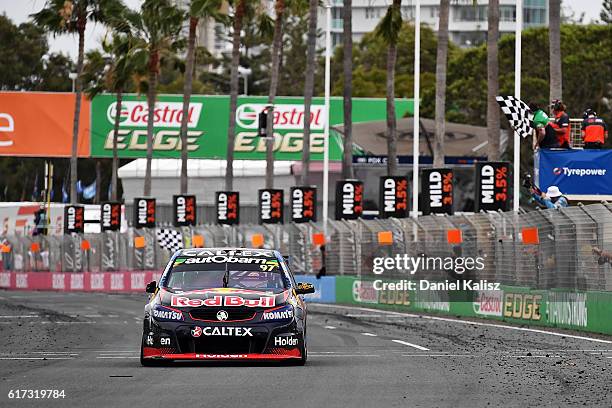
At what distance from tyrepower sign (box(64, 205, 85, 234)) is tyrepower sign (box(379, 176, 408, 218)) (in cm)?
3234

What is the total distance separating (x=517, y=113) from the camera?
103 ft

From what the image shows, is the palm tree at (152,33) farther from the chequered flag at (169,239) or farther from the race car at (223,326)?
the race car at (223,326)

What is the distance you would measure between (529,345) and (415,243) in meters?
14.3

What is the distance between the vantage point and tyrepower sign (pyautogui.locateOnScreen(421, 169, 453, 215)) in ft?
117

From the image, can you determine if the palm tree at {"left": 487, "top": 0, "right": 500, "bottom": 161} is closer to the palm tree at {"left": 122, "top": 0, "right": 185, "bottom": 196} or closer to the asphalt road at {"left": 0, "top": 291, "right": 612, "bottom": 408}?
the asphalt road at {"left": 0, "top": 291, "right": 612, "bottom": 408}

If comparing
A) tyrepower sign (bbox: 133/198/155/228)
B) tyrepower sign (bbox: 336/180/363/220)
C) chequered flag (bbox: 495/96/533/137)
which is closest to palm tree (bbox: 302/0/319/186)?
tyrepower sign (bbox: 336/180/363/220)

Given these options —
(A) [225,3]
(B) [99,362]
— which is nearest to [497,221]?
(B) [99,362]

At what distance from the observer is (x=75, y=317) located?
30.5 m

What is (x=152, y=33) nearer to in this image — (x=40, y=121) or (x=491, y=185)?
(x=40, y=121)

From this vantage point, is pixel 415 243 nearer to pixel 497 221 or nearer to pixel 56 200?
pixel 497 221

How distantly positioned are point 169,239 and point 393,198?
16.4 m

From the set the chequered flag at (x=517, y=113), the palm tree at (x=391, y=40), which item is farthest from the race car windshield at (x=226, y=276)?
the palm tree at (x=391, y=40)

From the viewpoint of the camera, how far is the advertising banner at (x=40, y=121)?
85.5 metres

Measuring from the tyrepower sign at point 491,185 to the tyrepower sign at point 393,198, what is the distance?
735 centimetres
